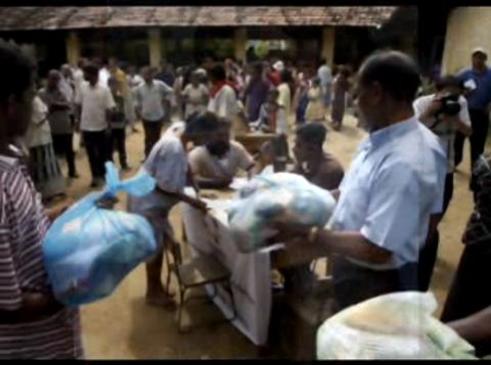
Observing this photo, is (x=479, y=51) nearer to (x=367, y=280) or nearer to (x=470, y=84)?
(x=470, y=84)

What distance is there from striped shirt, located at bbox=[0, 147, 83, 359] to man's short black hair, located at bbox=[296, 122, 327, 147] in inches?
35.9

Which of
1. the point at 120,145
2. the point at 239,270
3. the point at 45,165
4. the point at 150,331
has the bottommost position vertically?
the point at 150,331

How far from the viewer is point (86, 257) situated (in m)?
1.00

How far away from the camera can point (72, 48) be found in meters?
1.50

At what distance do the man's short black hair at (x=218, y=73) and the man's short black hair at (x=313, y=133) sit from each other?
1.18 feet

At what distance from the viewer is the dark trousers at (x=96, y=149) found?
195 cm

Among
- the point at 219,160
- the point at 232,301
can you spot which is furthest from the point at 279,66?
the point at 232,301

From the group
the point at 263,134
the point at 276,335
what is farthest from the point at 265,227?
the point at 276,335

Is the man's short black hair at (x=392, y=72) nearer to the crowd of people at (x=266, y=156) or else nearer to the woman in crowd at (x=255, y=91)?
the crowd of people at (x=266, y=156)

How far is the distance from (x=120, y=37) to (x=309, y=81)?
549 mm

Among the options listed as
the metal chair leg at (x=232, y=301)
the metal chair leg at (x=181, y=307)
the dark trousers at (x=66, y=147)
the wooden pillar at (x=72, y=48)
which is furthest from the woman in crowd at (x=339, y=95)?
the metal chair leg at (x=181, y=307)

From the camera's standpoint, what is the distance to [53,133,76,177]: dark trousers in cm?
205

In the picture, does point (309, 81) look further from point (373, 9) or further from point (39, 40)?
point (39, 40)

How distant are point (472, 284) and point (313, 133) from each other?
26.1 inches
